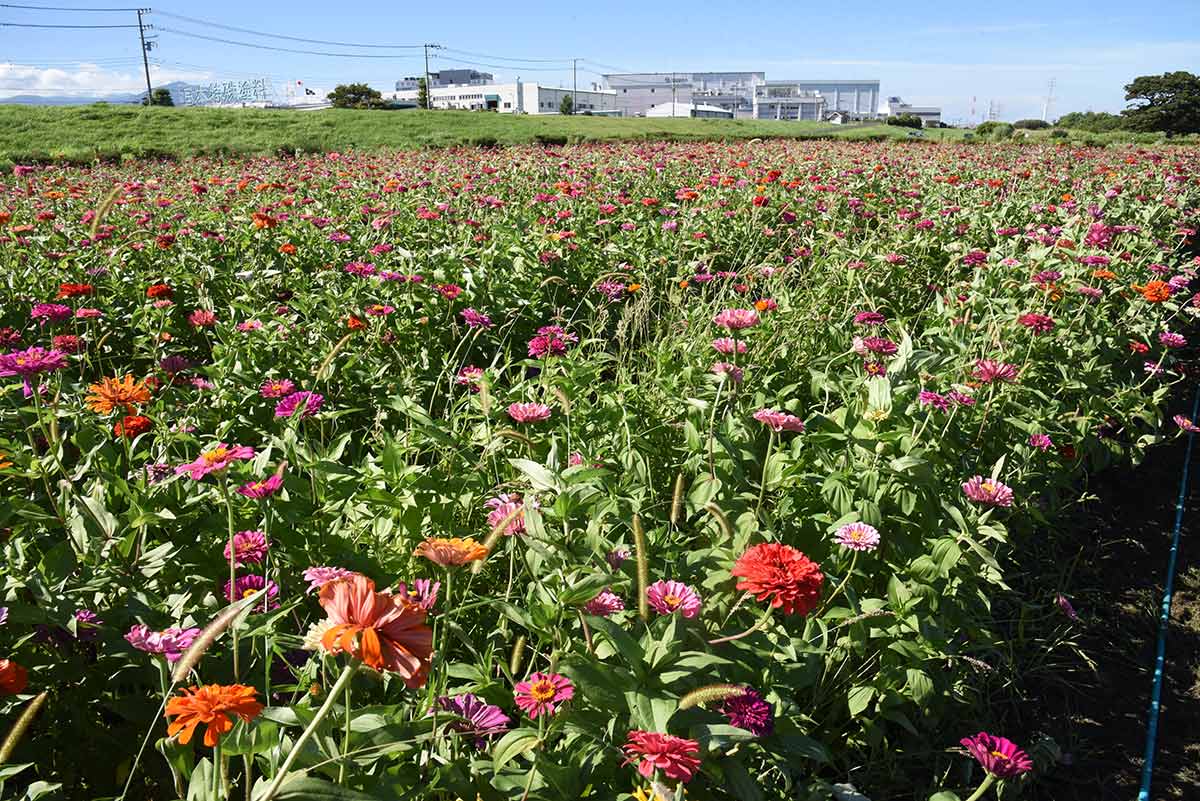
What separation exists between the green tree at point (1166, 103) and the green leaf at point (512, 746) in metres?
44.9

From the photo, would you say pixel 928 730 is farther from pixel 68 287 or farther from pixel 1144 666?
pixel 68 287

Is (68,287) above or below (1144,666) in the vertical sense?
above

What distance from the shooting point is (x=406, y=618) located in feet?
2.87

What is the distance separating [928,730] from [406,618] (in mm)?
1698

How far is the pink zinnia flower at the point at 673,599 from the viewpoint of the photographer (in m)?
1.47

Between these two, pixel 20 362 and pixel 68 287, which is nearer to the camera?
pixel 20 362

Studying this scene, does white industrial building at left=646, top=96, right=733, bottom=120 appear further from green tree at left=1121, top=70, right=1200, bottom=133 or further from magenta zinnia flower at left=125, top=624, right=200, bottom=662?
magenta zinnia flower at left=125, top=624, right=200, bottom=662

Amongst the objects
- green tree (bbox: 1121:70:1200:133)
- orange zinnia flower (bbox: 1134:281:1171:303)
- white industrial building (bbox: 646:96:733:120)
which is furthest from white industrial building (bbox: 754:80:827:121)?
orange zinnia flower (bbox: 1134:281:1171:303)

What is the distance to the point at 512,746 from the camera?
49.7 inches

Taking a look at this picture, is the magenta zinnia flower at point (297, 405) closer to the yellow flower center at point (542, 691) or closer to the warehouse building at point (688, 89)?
the yellow flower center at point (542, 691)

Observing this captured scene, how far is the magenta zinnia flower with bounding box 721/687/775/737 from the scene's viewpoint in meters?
1.32

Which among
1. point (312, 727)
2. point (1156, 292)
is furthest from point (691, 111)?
point (312, 727)

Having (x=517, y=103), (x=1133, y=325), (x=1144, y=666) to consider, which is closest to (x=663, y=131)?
(x=1133, y=325)

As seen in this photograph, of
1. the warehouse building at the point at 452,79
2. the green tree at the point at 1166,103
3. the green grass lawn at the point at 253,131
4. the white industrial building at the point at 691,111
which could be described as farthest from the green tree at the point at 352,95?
the warehouse building at the point at 452,79
